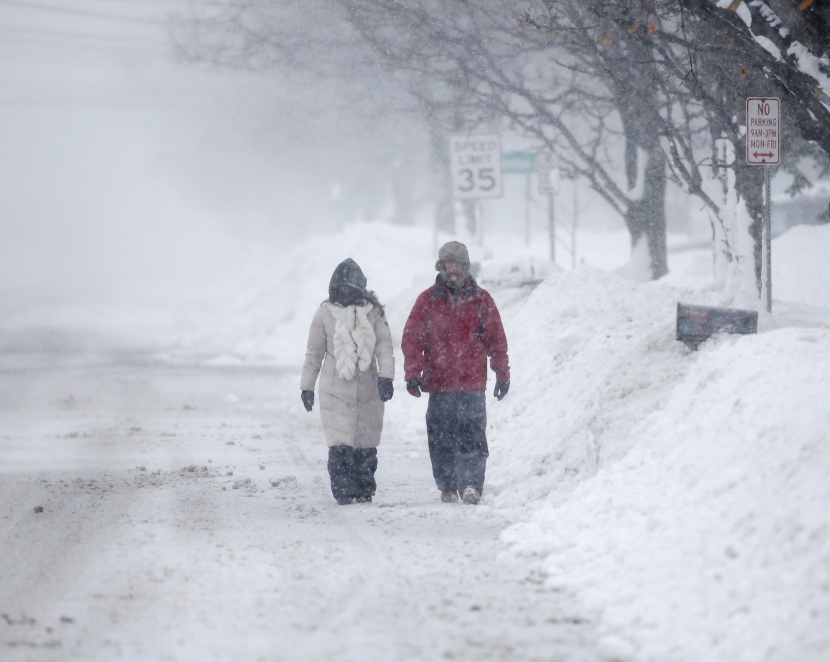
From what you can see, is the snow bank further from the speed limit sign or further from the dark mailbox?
the speed limit sign

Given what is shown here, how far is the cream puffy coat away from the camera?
8.12 m

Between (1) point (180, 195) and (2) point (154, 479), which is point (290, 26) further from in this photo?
(1) point (180, 195)

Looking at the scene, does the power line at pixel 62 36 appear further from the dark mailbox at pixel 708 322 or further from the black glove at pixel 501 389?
the dark mailbox at pixel 708 322

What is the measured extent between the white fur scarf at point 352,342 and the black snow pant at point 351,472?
52 centimetres

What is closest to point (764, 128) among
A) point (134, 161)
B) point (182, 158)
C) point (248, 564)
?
point (248, 564)

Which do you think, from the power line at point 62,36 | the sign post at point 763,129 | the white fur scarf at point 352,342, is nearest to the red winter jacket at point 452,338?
the white fur scarf at point 352,342

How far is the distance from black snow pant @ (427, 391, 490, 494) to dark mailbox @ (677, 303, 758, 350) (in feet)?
4.89

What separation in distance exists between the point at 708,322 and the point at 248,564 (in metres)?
3.57

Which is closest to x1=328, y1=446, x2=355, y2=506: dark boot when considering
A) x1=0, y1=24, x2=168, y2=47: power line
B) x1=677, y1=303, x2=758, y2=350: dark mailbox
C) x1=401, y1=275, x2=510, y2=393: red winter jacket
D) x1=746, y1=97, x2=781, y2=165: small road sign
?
x1=401, y1=275, x2=510, y2=393: red winter jacket

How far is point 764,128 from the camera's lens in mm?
10828

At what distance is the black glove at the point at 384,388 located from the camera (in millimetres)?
7996

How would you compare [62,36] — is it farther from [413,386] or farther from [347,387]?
[413,386]

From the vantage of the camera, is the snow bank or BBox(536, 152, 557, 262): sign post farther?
BBox(536, 152, 557, 262): sign post

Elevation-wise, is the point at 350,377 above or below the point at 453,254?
below
